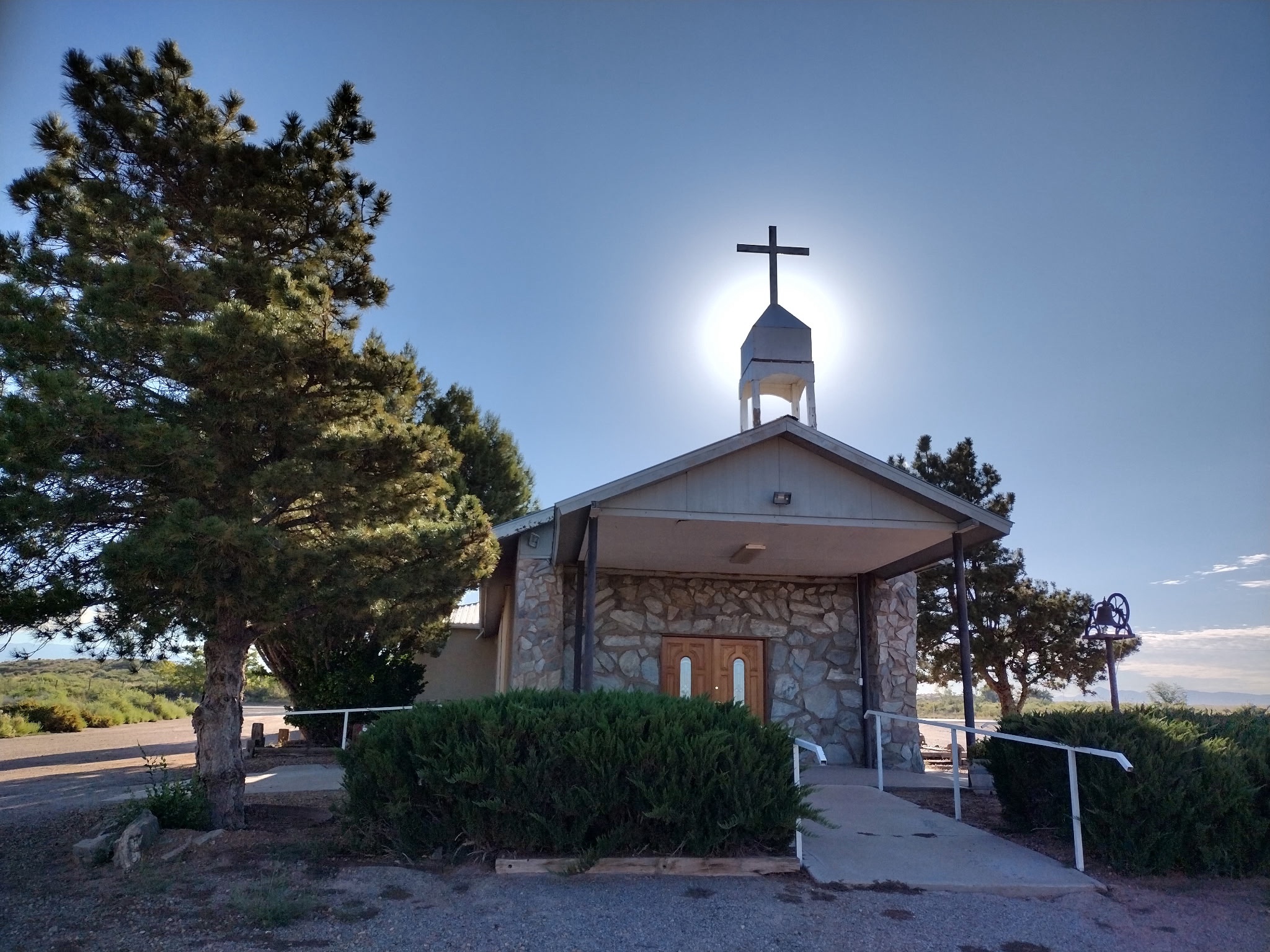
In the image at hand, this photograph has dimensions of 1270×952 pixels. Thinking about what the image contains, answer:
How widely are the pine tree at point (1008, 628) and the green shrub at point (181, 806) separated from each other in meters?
16.6

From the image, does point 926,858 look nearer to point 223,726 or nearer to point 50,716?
point 223,726

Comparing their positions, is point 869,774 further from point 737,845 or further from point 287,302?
point 287,302

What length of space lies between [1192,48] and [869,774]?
8.91 m

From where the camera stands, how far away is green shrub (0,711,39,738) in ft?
58.5

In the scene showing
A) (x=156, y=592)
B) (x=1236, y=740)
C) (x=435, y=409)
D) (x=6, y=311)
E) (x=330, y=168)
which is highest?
(x=435, y=409)

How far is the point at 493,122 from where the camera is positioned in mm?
9695

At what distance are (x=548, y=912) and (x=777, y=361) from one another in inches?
371

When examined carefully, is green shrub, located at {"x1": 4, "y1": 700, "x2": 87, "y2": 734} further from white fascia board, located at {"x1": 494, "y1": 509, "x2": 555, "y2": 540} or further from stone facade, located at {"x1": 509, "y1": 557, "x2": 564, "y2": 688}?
white fascia board, located at {"x1": 494, "y1": 509, "x2": 555, "y2": 540}

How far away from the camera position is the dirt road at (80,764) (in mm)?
8836

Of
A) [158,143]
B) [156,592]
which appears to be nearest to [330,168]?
[158,143]

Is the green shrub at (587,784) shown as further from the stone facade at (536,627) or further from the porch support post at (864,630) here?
the porch support post at (864,630)

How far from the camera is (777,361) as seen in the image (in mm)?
12742

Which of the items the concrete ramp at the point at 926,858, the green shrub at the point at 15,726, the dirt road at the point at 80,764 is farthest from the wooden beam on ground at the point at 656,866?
the green shrub at the point at 15,726

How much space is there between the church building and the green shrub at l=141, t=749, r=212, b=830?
13.3 ft
